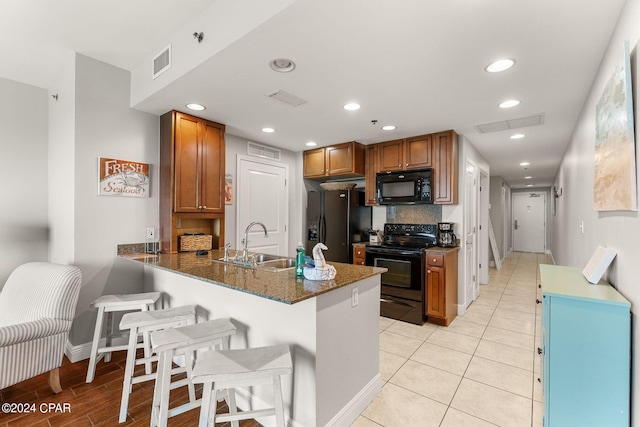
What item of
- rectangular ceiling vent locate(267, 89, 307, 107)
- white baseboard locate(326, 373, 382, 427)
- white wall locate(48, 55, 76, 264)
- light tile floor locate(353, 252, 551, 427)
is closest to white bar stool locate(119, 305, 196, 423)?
white baseboard locate(326, 373, 382, 427)

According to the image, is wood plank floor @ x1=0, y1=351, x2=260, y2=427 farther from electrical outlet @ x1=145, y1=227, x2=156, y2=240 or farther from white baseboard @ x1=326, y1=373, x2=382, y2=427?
electrical outlet @ x1=145, y1=227, x2=156, y2=240

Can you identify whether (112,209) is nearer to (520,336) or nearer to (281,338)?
(281,338)

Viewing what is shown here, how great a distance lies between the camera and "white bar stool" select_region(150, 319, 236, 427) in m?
1.55

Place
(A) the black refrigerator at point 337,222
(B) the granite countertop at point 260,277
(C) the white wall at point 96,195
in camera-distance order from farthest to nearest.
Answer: (A) the black refrigerator at point 337,222
(C) the white wall at point 96,195
(B) the granite countertop at point 260,277

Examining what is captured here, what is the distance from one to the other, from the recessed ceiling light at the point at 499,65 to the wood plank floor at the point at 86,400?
281cm

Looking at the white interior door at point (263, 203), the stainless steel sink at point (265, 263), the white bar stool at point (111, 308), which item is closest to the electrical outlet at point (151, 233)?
the white bar stool at point (111, 308)

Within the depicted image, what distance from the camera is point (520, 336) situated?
125 inches

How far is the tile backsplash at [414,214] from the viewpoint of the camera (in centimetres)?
411

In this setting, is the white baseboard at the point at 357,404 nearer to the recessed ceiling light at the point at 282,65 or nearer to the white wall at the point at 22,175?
the recessed ceiling light at the point at 282,65

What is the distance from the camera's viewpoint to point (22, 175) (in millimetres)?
2984

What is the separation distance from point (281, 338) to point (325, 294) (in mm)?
409

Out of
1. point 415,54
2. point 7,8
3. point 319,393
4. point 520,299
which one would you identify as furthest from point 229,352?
point 520,299

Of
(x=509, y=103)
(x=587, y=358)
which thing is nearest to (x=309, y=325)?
(x=587, y=358)

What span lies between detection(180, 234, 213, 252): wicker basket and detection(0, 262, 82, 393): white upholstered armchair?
96 cm
